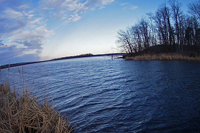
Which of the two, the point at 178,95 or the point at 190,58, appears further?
the point at 190,58

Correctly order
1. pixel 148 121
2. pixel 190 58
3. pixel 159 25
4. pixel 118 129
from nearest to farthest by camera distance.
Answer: pixel 118 129 < pixel 148 121 < pixel 190 58 < pixel 159 25

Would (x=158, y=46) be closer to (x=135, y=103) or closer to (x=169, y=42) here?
(x=169, y=42)

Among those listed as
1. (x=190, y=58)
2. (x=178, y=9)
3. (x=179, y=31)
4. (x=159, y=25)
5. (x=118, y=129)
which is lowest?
(x=118, y=129)

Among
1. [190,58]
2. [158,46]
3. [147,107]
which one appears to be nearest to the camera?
[147,107]

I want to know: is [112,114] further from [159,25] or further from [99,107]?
[159,25]

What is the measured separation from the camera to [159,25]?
40938mm

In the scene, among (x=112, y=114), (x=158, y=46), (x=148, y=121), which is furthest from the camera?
(x=158, y=46)

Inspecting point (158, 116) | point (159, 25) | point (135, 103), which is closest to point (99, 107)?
point (135, 103)

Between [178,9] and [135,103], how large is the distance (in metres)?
38.8

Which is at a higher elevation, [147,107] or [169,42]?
[169,42]

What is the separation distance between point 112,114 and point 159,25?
43383 mm

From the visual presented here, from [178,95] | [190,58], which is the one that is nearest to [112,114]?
[178,95]

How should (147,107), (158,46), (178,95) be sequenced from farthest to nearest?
(158,46)
(178,95)
(147,107)

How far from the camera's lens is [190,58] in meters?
22.2
